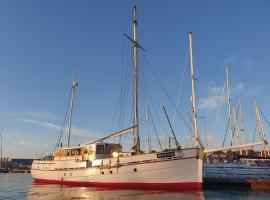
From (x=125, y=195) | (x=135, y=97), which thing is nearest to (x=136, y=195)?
(x=125, y=195)

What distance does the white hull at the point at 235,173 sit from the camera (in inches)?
1312

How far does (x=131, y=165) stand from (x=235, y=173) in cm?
1378

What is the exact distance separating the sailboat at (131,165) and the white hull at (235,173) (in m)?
8.92

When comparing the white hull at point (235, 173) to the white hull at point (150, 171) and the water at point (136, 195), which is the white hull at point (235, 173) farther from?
the white hull at point (150, 171)

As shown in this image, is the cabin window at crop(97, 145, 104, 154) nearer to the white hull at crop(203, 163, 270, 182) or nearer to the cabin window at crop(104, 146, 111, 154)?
the cabin window at crop(104, 146, 111, 154)

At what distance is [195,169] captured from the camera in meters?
27.0

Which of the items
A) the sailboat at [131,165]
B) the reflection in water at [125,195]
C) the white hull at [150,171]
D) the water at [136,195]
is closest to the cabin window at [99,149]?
the sailboat at [131,165]

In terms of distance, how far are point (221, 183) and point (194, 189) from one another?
9.09 meters

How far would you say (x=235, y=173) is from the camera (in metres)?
34.0

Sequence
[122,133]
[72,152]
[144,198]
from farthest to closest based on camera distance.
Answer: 1. [72,152]
2. [122,133]
3. [144,198]

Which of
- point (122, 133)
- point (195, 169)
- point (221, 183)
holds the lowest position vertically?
point (221, 183)

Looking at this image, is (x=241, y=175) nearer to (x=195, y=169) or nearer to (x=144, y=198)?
(x=195, y=169)

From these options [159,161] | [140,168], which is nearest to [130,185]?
[140,168]

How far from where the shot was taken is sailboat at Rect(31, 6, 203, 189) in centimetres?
2716
